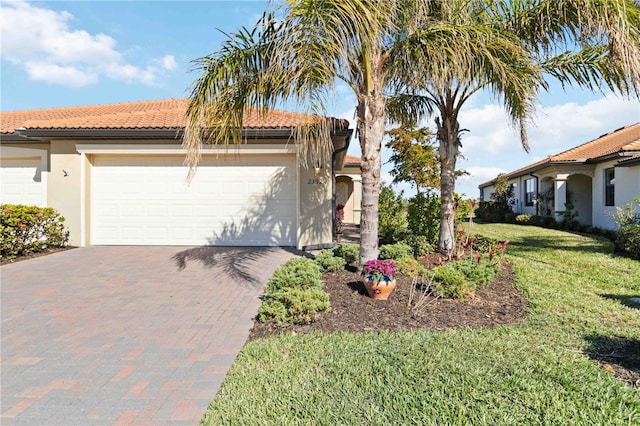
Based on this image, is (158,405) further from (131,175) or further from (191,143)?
(131,175)

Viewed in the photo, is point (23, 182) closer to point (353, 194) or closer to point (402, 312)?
point (402, 312)

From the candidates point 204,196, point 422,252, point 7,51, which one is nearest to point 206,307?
point 422,252

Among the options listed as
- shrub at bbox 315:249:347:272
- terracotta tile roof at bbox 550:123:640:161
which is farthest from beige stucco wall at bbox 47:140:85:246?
terracotta tile roof at bbox 550:123:640:161

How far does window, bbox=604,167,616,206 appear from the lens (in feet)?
49.9

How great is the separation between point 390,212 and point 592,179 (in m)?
13.7

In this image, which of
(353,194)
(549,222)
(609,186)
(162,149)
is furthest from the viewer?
(353,194)

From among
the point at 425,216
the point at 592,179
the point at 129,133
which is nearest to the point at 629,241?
the point at 425,216

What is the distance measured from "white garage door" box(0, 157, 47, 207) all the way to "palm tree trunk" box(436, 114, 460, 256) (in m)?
12.5

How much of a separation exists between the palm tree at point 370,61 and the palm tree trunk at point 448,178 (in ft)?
4.79

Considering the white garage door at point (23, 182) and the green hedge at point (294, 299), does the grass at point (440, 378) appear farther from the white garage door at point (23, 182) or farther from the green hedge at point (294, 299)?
the white garage door at point (23, 182)

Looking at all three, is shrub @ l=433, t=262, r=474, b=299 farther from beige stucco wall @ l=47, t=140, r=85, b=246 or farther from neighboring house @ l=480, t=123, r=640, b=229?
neighboring house @ l=480, t=123, r=640, b=229

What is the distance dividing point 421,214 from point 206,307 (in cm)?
647

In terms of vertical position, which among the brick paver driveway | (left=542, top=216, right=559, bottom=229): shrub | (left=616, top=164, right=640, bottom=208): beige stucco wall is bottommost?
the brick paver driveway

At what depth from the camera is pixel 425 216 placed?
31.8 feet
